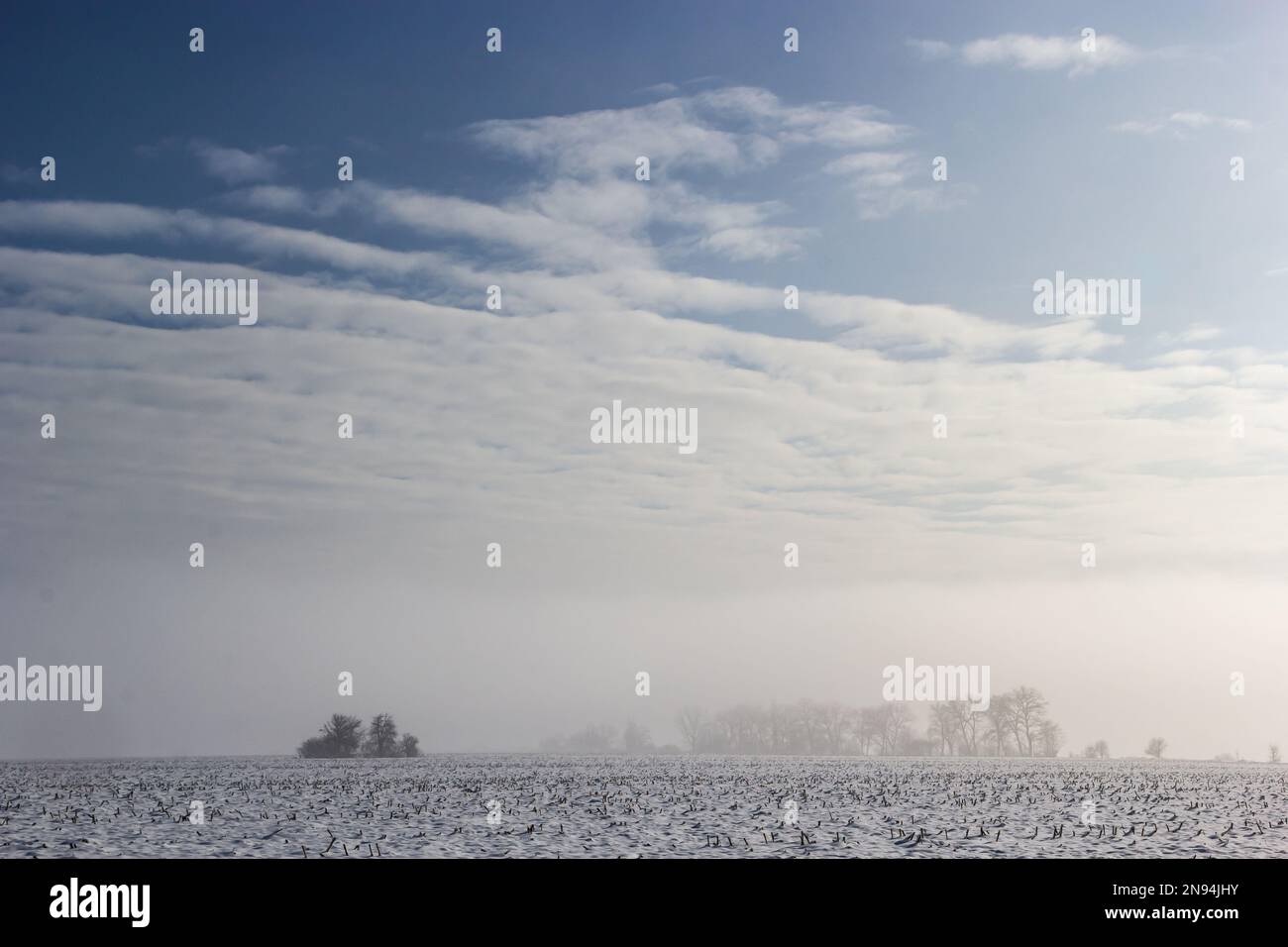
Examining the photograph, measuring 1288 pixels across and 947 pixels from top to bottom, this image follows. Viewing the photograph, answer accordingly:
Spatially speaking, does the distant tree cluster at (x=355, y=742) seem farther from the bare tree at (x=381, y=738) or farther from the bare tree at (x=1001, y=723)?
the bare tree at (x=1001, y=723)

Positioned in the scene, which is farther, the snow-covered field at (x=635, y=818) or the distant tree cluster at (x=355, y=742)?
the distant tree cluster at (x=355, y=742)

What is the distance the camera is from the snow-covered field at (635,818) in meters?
36.5

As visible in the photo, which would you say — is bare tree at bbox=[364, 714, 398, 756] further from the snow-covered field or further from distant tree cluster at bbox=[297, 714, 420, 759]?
the snow-covered field

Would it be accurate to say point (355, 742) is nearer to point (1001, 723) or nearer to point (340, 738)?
point (340, 738)

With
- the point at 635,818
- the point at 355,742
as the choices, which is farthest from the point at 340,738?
the point at 635,818

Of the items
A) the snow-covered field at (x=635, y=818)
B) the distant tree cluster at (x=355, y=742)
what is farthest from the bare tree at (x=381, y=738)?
the snow-covered field at (x=635, y=818)

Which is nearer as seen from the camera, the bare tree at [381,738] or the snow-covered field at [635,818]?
the snow-covered field at [635,818]

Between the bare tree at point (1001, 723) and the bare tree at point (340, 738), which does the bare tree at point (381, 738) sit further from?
the bare tree at point (1001, 723)

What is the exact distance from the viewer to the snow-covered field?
36531 millimetres

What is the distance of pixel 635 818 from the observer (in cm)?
4662
